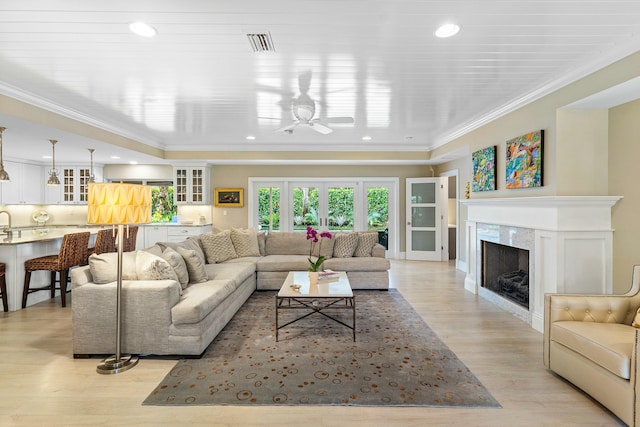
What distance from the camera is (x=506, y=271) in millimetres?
4434

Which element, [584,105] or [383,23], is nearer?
[383,23]

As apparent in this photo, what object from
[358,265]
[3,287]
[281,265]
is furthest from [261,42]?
[3,287]

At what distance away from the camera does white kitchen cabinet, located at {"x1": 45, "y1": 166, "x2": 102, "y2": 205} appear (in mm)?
7816

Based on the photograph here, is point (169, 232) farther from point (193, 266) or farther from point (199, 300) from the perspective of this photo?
point (199, 300)

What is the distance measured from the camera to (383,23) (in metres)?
2.33

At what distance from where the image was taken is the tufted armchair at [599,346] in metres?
1.91

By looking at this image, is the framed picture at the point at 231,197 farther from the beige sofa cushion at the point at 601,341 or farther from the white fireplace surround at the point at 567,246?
the beige sofa cushion at the point at 601,341

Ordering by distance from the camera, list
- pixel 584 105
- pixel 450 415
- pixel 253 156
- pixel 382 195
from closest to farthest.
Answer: pixel 450 415 → pixel 584 105 → pixel 253 156 → pixel 382 195

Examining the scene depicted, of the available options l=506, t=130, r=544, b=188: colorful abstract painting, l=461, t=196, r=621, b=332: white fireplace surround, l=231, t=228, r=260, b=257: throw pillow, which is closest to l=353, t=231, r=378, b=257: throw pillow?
l=231, t=228, r=260, b=257: throw pillow

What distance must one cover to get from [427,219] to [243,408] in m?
6.56

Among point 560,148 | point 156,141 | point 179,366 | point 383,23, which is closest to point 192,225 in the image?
point 156,141

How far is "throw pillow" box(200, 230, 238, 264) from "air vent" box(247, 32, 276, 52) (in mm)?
3123

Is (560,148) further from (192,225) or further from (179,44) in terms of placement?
(192,225)

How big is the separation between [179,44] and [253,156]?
4.45m
